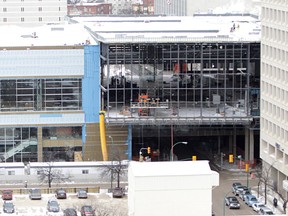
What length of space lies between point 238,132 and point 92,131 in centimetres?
1183

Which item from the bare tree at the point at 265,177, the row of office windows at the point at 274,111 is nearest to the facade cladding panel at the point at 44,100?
the row of office windows at the point at 274,111

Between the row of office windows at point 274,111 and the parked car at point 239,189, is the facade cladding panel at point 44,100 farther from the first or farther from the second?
the parked car at point 239,189

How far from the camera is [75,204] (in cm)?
9331

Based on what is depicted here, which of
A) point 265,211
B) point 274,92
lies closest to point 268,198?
point 265,211

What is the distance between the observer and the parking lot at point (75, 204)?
296ft

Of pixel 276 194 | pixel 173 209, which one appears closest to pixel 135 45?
pixel 276 194

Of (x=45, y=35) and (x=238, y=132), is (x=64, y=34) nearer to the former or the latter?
(x=45, y=35)

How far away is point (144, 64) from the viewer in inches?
4262

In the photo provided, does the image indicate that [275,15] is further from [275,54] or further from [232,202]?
[232,202]

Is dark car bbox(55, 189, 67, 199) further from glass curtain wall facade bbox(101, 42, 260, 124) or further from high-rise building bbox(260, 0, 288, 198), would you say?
high-rise building bbox(260, 0, 288, 198)

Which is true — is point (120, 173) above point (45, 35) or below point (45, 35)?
below

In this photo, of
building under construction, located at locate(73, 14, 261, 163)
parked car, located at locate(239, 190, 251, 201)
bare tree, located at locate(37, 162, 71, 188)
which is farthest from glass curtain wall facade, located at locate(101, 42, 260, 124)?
parked car, located at locate(239, 190, 251, 201)

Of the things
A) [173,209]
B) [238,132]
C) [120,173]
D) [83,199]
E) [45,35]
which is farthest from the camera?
[45,35]

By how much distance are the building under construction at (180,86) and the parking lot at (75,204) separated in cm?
1125
